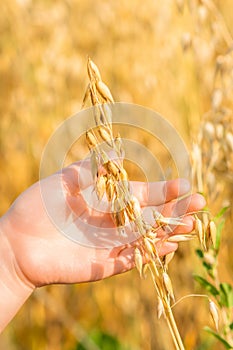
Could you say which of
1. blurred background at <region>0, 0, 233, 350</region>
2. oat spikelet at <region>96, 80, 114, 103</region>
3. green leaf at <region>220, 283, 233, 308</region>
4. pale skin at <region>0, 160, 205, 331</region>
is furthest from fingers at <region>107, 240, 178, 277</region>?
blurred background at <region>0, 0, 233, 350</region>

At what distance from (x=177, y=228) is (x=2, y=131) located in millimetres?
1074

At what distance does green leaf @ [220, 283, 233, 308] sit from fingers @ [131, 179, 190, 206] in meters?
0.12

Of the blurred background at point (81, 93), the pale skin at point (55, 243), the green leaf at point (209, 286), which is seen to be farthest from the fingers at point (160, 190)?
the blurred background at point (81, 93)

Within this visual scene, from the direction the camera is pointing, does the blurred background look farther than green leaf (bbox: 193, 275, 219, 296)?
Yes

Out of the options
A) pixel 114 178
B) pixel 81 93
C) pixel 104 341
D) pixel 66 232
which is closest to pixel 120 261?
pixel 66 232

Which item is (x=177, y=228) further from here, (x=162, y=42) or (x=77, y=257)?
(x=162, y=42)

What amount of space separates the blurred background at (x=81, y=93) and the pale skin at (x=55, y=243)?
1.65 ft

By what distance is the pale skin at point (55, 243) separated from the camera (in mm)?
851

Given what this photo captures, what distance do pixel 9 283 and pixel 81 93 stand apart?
931mm

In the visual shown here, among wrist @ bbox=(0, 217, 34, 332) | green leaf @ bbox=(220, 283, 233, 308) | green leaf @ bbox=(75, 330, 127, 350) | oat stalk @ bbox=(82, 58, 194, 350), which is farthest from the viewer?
green leaf @ bbox=(75, 330, 127, 350)

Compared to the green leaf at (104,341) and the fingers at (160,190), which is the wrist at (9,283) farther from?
the green leaf at (104,341)

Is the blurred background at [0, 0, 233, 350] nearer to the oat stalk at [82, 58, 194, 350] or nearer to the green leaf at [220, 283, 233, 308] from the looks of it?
the green leaf at [220, 283, 233, 308]

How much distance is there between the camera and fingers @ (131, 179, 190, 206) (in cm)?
80

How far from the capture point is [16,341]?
64.9 inches
